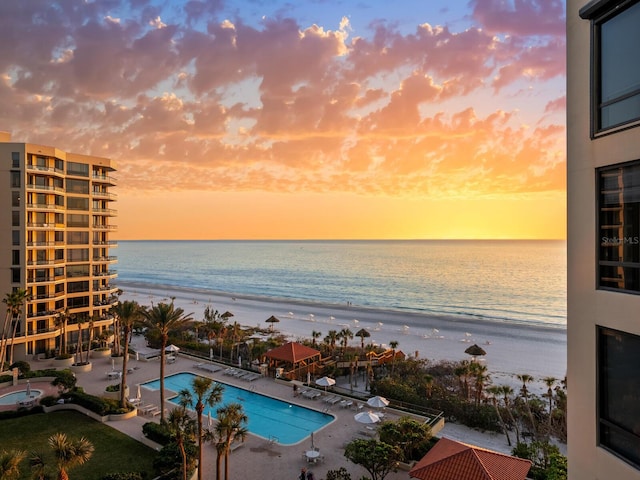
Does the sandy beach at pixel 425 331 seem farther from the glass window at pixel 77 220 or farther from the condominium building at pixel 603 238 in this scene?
the condominium building at pixel 603 238

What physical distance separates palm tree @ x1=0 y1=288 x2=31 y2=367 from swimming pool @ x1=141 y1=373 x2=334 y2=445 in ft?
40.1

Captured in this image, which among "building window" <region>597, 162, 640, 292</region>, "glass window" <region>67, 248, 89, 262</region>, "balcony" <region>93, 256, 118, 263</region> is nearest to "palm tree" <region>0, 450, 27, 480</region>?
"building window" <region>597, 162, 640, 292</region>

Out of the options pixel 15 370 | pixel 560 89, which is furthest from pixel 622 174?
pixel 15 370

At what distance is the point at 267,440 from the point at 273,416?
3943 millimetres

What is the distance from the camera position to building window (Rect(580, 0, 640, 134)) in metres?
6.26

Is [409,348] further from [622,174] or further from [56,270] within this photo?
[622,174]

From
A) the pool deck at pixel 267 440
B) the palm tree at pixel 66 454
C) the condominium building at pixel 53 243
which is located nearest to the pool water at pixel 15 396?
the pool deck at pixel 267 440

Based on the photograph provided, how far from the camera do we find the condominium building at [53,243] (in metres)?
36.8

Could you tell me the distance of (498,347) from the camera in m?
49.4

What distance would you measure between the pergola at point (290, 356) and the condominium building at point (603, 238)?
2649cm

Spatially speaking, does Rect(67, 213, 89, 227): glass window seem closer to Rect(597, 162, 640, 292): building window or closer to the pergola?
the pergola

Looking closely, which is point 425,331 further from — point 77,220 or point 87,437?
point 77,220

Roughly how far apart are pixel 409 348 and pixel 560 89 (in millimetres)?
30657

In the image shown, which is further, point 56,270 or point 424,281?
point 424,281
